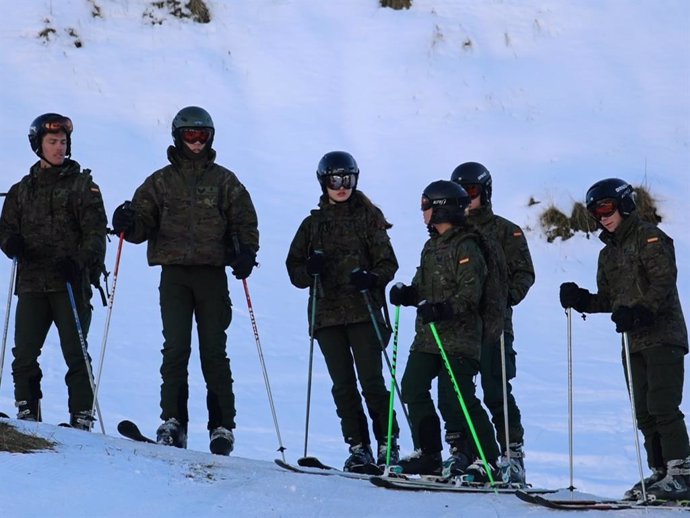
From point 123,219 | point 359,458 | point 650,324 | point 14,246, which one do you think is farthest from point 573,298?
point 14,246

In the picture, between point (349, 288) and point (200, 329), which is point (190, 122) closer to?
point (200, 329)

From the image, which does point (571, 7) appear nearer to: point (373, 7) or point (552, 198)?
point (373, 7)

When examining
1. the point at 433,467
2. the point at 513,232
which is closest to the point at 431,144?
the point at 513,232

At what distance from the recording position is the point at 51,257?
925 centimetres

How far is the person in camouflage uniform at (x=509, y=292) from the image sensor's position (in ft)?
29.1

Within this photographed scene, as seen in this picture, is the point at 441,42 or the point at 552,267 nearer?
the point at 552,267

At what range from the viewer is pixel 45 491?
656 centimetres

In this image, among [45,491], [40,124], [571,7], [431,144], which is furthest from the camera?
[571,7]

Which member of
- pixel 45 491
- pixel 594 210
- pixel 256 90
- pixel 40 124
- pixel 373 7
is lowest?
pixel 45 491

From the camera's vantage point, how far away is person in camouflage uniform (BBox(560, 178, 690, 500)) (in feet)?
26.0

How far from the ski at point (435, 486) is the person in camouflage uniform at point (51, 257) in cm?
248

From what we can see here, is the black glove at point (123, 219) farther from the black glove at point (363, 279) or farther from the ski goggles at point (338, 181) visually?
the black glove at point (363, 279)

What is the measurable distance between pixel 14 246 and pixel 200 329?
137 centimetres

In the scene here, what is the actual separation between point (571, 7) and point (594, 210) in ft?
50.7
